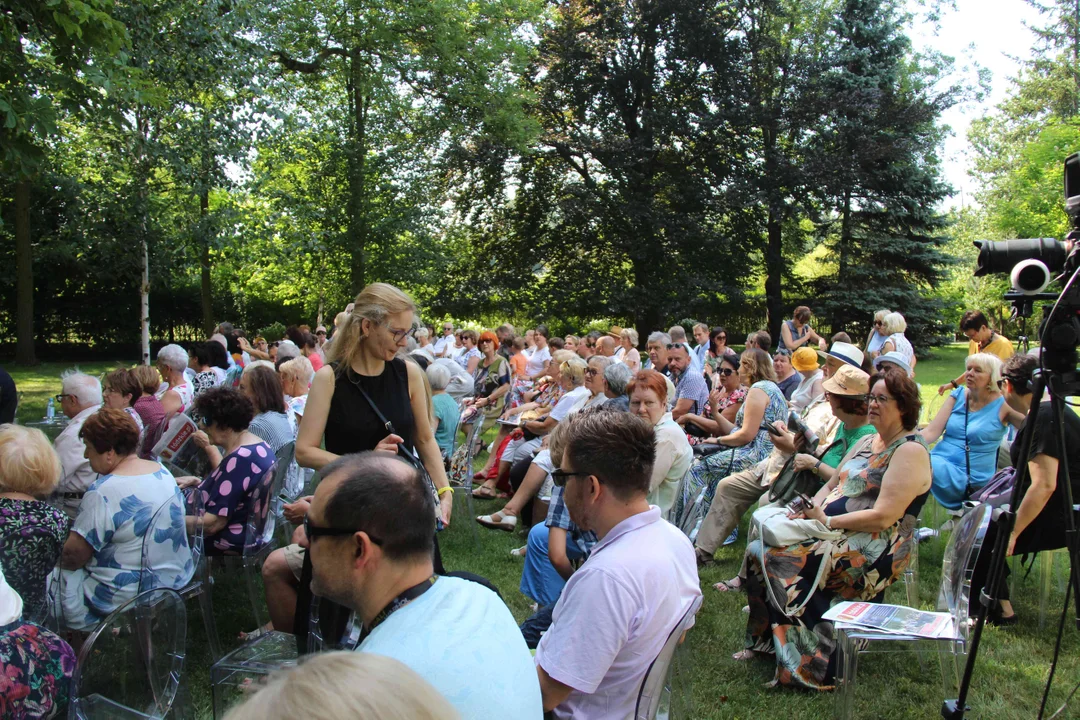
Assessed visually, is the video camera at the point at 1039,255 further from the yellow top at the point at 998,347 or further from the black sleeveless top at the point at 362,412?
the yellow top at the point at 998,347

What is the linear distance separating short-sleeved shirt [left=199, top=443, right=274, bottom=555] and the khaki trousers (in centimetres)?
308

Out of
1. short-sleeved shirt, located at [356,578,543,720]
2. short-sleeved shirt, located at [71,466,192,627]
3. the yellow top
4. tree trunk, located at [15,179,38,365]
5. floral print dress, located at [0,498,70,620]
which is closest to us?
short-sleeved shirt, located at [356,578,543,720]

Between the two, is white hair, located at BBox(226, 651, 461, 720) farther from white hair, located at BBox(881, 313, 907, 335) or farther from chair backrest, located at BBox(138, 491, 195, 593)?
white hair, located at BBox(881, 313, 907, 335)

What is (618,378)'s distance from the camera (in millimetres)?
5852

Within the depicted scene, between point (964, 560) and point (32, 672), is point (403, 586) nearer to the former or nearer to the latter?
point (32, 672)

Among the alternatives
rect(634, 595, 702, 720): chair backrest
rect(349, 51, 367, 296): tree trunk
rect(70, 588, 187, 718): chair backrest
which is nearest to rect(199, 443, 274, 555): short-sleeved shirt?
rect(70, 588, 187, 718): chair backrest

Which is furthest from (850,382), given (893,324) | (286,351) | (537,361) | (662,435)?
(537,361)

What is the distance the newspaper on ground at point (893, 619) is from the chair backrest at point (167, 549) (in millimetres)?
2963

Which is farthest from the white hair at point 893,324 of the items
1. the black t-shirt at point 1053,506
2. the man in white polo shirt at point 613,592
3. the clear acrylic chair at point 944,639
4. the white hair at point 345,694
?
the white hair at point 345,694

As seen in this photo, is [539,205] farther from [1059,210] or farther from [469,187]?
[1059,210]

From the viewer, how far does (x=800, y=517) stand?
391 centimetres

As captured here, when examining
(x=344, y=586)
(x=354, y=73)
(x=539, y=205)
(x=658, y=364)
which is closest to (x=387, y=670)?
(x=344, y=586)

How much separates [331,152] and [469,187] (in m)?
7.75

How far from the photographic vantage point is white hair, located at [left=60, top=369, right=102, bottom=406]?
16.7ft
